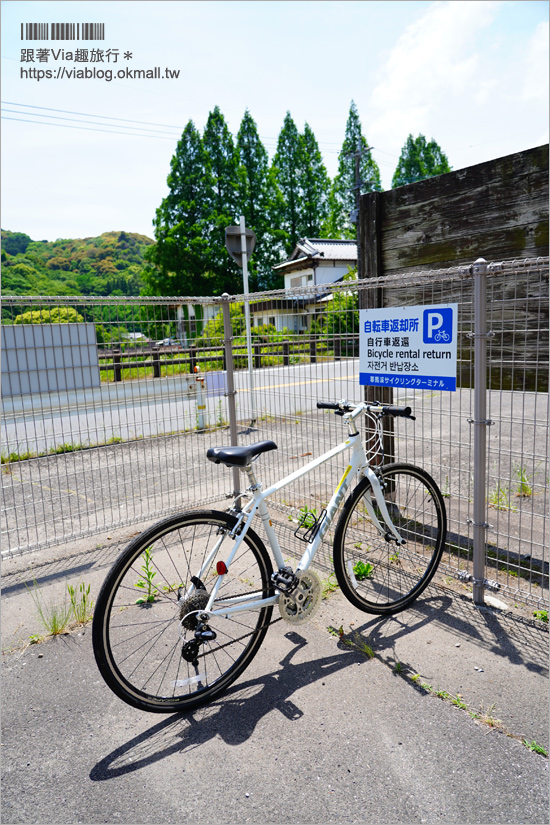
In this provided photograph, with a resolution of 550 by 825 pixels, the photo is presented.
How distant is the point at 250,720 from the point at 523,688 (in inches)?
50.1

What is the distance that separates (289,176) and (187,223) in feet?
33.1

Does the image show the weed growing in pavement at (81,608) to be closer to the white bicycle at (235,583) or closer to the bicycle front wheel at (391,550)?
the white bicycle at (235,583)

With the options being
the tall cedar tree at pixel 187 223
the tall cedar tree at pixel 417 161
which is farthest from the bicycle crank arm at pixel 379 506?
the tall cedar tree at pixel 417 161

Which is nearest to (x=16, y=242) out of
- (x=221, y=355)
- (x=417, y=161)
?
(x=417, y=161)

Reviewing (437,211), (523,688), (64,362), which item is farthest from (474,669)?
(64,362)

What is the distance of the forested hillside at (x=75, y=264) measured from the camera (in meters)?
54.6

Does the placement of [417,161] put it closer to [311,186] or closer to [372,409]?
[311,186]

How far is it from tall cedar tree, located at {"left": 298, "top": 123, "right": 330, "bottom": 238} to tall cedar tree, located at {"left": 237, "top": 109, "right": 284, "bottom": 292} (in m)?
2.83

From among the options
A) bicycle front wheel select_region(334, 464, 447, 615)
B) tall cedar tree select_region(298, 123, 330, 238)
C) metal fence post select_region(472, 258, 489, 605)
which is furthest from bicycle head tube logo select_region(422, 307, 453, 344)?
tall cedar tree select_region(298, 123, 330, 238)

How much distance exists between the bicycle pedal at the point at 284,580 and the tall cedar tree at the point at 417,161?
52243 millimetres

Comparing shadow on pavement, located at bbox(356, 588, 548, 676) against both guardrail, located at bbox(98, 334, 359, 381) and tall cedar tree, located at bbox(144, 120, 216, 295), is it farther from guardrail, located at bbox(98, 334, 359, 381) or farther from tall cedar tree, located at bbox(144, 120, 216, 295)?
tall cedar tree, located at bbox(144, 120, 216, 295)

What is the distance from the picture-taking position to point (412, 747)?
7.17 feet

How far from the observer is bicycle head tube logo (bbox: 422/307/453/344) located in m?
3.16

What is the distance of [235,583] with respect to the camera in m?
3.58
